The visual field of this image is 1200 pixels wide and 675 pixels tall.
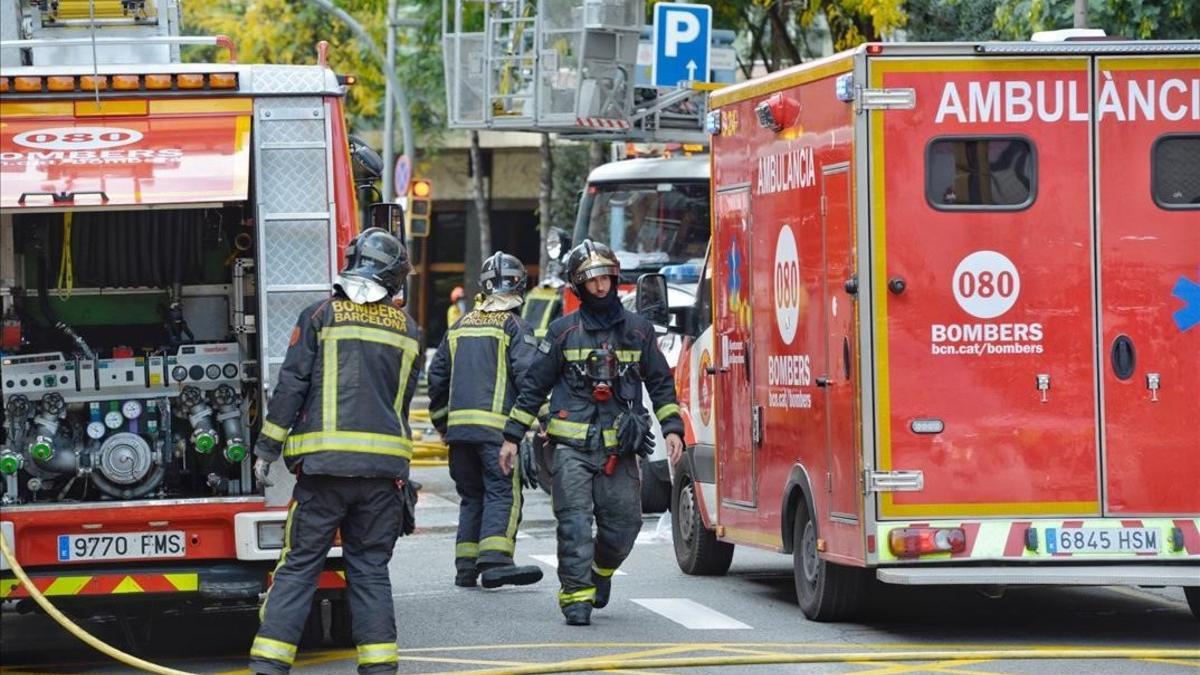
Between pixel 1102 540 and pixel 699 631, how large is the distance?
1.93m

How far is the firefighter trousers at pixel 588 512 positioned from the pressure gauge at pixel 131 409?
2.04 meters

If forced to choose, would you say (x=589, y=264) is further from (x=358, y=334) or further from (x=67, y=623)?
(x=67, y=623)

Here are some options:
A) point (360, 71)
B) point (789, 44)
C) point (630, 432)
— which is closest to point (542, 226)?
point (360, 71)

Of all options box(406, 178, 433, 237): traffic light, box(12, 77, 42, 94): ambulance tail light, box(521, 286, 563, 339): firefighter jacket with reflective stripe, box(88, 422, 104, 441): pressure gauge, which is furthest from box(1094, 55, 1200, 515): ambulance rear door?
box(406, 178, 433, 237): traffic light

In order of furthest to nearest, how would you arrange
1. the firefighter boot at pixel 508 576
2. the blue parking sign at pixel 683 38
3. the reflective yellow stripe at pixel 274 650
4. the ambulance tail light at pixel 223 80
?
the blue parking sign at pixel 683 38, the firefighter boot at pixel 508 576, the ambulance tail light at pixel 223 80, the reflective yellow stripe at pixel 274 650

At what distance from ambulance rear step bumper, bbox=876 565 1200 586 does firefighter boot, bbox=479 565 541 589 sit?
3117 millimetres

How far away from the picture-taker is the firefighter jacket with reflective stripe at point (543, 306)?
2062 cm

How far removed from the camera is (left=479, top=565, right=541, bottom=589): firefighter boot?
12664mm

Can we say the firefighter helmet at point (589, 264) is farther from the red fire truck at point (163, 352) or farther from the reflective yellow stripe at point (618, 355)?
the red fire truck at point (163, 352)

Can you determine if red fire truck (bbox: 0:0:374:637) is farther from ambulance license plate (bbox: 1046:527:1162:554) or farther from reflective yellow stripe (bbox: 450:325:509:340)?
ambulance license plate (bbox: 1046:527:1162:554)

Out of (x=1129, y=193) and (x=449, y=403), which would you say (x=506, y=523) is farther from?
(x=1129, y=193)

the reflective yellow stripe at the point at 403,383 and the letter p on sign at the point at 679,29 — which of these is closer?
the reflective yellow stripe at the point at 403,383

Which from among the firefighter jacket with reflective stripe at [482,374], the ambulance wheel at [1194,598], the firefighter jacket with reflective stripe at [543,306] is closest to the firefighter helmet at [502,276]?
the firefighter jacket with reflective stripe at [482,374]

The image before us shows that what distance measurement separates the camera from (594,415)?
11.1 metres
